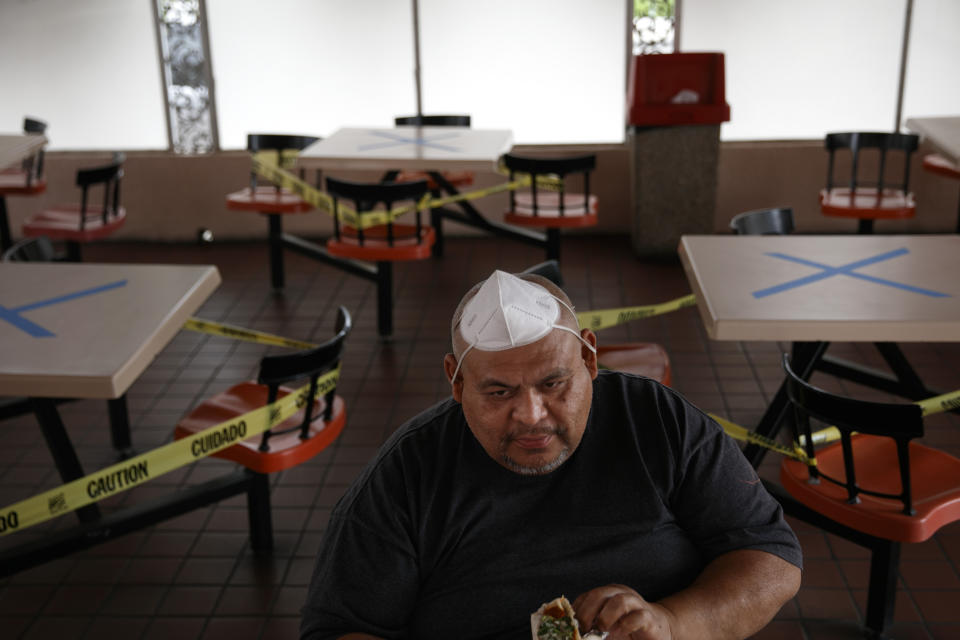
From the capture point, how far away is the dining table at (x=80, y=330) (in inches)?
110

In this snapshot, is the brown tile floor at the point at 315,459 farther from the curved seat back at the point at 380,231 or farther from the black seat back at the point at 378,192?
the black seat back at the point at 378,192

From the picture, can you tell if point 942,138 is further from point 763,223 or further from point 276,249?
A: point 276,249

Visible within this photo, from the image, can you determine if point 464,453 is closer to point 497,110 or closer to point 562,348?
point 562,348

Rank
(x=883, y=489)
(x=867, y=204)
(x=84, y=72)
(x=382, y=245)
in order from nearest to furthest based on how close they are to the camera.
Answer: (x=883, y=489), (x=382, y=245), (x=867, y=204), (x=84, y=72)

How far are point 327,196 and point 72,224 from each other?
1562mm

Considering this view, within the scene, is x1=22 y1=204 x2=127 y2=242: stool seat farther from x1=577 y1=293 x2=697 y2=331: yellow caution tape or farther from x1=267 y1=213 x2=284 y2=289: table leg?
x1=577 y1=293 x2=697 y2=331: yellow caution tape

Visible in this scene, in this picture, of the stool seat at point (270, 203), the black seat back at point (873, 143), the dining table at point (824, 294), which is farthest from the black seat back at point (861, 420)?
the stool seat at point (270, 203)

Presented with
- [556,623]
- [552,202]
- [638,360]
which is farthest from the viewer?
[552,202]

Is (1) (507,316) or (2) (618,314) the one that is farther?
(2) (618,314)

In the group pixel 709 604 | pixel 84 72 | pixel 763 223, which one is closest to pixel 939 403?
pixel 763 223

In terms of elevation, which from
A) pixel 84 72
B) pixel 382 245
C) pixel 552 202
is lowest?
pixel 382 245

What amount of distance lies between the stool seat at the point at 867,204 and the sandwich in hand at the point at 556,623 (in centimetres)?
462

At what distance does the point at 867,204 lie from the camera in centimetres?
571

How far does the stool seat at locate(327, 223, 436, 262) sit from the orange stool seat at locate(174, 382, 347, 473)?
1.71m
